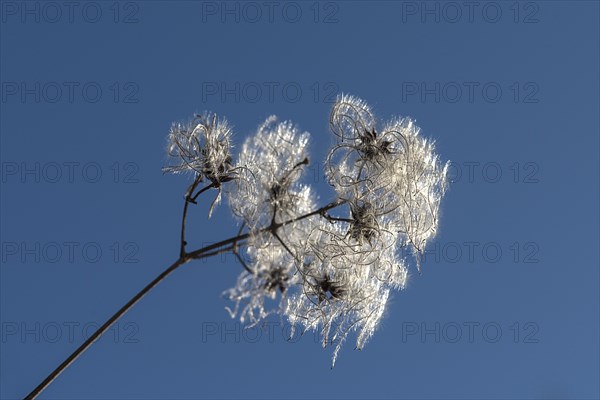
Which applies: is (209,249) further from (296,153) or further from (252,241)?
(296,153)

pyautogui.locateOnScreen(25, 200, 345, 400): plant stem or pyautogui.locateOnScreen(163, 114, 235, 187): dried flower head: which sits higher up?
pyautogui.locateOnScreen(163, 114, 235, 187): dried flower head

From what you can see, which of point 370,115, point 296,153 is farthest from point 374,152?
point 296,153

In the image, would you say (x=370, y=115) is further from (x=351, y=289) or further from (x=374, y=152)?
(x=351, y=289)

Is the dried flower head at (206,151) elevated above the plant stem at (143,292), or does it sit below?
above

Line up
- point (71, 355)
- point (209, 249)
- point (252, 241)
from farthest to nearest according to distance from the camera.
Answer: point (252, 241) < point (209, 249) < point (71, 355)

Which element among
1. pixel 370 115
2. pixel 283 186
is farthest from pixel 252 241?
pixel 370 115

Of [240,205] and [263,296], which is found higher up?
[240,205]

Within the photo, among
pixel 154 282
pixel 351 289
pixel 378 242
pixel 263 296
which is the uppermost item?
pixel 378 242

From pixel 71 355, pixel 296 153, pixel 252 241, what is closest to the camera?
pixel 71 355

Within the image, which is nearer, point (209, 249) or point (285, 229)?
point (209, 249)
